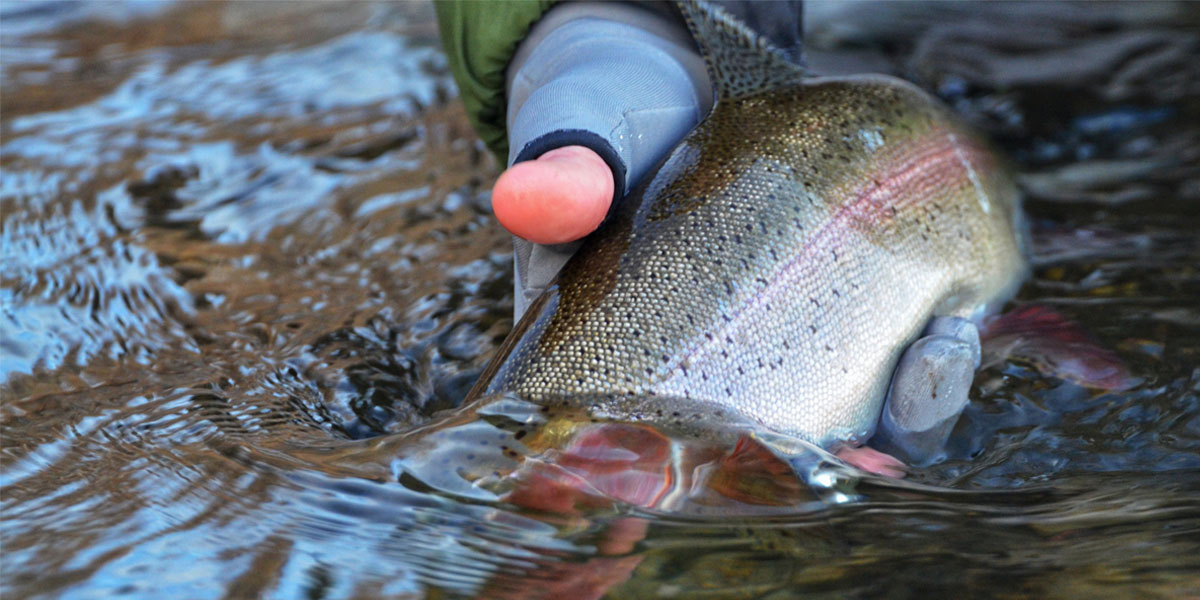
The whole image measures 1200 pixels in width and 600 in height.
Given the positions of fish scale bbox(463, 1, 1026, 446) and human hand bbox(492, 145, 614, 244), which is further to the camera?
fish scale bbox(463, 1, 1026, 446)

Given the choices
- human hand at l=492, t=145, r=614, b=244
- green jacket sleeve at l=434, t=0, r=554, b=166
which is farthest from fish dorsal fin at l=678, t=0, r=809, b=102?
human hand at l=492, t=145, r=614, b=244

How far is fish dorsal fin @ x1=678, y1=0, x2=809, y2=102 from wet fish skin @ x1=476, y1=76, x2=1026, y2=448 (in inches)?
1.6

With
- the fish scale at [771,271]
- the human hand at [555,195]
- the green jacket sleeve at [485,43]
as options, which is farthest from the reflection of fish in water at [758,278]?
the green jacket sleeve at [485,43]

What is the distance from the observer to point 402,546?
154cm

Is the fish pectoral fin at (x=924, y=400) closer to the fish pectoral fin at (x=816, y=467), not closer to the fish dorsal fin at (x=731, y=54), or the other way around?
→ the fish pectoral fin at (x=816, y=467)

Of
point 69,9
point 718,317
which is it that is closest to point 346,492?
point 718,317

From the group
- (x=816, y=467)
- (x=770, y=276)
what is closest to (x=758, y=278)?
(x=770, y=276)

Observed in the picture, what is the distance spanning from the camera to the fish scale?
5.81 ft

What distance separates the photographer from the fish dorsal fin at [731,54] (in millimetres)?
2264

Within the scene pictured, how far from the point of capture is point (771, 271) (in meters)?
1.90

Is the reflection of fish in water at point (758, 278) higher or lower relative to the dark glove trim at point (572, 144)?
lower

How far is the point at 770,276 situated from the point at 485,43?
109 cm

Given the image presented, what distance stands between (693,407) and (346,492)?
609mm

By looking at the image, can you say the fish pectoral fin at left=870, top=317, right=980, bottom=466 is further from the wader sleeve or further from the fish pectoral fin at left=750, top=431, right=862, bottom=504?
the wader sleeve
